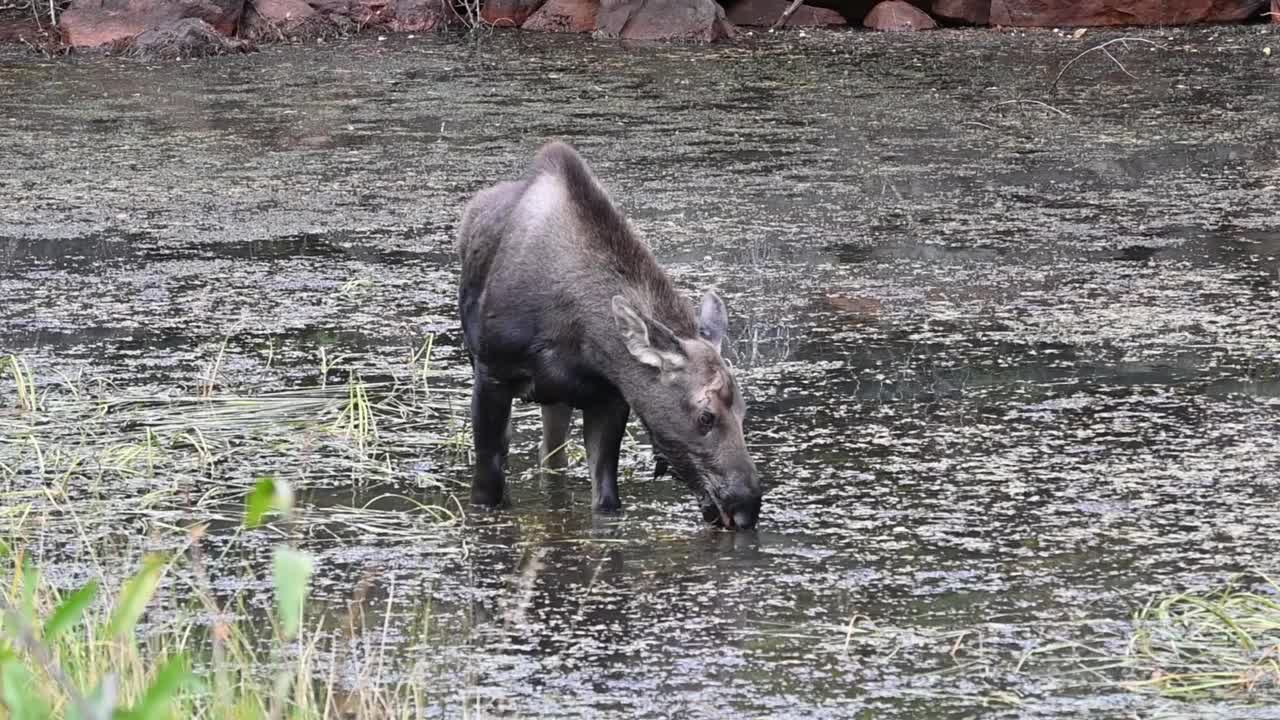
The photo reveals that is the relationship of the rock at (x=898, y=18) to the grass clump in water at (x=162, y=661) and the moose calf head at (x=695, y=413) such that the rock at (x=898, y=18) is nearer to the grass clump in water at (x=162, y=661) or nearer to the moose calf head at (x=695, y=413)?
the moose calf head at (x=695, y=413)

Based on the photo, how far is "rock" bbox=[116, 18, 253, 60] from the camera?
19.2 metres

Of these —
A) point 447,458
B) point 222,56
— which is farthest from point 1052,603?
point 222,56

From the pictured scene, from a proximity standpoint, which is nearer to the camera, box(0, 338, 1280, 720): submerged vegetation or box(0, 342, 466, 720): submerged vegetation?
box(0, 338, 1280, 720): submerged vegetation

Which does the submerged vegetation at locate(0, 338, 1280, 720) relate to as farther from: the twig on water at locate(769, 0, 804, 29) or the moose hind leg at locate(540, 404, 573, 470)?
the twig on water at locate(769, 0, 804, 29)

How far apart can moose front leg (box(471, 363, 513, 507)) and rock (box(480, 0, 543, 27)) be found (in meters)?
15.2

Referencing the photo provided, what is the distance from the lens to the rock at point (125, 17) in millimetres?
19859

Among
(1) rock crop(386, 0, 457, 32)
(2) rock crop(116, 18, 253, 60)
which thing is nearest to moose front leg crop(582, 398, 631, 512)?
(2) rock crop(116, 18, 253, 60)

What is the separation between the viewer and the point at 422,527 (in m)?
6.57

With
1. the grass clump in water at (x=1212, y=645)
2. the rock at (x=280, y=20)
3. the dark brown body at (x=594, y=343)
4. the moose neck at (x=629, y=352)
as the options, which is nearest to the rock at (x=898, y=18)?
the rock at (x=280, y=20)

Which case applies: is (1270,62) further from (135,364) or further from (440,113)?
(135,364)

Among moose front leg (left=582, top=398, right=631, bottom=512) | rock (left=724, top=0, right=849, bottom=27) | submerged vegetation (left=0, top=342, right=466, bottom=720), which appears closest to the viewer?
submerged vegetation (left=0, top=342, right=466, bottom=720)

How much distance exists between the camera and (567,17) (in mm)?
A: 21078

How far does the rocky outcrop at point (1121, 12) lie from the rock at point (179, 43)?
8.04 meters

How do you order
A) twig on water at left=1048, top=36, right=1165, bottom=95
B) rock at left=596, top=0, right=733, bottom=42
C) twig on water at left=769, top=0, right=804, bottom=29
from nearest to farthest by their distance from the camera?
twig on water at left=1048, top=36, right=1165, bottom=95, rock at left=596, top=0, right=733, bottom=42, twig on water at left=769, top=0, right=804, bottom=29
